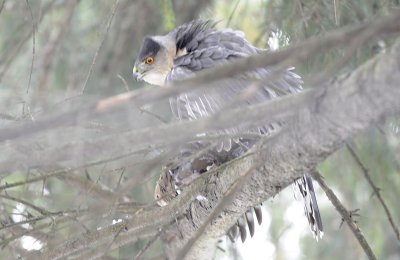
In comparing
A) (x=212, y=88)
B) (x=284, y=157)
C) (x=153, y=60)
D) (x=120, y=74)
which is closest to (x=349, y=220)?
(x=284, y=157)

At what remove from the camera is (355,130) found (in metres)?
1.87

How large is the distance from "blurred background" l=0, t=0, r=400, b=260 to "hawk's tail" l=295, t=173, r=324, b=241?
0.27 m

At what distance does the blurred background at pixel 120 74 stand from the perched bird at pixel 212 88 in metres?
0.12

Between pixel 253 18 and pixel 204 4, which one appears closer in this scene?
pixel 204 4

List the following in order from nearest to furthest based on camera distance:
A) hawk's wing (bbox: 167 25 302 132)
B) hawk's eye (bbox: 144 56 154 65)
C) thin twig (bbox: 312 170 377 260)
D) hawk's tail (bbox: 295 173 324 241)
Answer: thin twig (bbox: 312 170 377 260)
hawk's tail (bbox: 295 173 324 241)
hawk's wing (bbox: 167 25 302 132)
hawk's eye (bbox: 144 56 154 65)

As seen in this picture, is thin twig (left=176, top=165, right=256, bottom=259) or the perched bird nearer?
thin twig (left=176, top=165, right=256, bottom=259)

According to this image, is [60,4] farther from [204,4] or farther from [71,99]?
[71,99]

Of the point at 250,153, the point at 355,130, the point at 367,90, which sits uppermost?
the point at 367,90

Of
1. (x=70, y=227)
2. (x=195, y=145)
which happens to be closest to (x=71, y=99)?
(x=70, y=227)

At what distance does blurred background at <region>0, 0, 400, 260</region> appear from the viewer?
10.3ft

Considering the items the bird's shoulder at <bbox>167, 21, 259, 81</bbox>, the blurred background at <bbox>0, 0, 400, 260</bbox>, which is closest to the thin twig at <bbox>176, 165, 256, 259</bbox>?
the blurred background at <bbox>0, 0, 400, 260</bbox>

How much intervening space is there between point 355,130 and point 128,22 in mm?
3608

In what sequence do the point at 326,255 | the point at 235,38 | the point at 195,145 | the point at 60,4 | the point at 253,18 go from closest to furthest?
the point at 195,145 → the point at 235,38 → the point at 60,4 → the point at 253,18 → the point at 326,255

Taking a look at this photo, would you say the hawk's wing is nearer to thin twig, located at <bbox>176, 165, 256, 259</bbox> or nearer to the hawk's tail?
the hawk's tail
